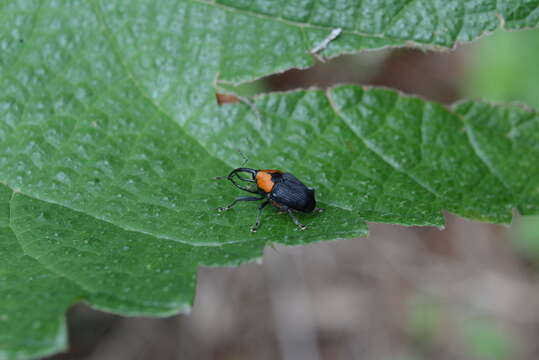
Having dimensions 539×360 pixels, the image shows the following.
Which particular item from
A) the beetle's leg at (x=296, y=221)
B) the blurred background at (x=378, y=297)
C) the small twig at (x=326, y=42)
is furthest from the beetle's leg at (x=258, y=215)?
the blurred background at (x=378, y=297)

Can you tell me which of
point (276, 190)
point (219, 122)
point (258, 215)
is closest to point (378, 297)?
point (276, 190)

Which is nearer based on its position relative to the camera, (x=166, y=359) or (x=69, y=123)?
(x=69, y=123)

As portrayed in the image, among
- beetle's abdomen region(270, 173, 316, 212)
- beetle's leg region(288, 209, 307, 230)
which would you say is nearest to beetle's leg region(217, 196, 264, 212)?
beetle's abdomen region(270, 173, 316, 212)

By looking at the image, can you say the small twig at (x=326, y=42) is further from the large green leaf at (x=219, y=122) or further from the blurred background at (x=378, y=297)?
the blurred background at (x=378, y=297)

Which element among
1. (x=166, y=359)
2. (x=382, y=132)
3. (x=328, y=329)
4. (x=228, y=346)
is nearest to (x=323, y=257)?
(x=328, y=329)

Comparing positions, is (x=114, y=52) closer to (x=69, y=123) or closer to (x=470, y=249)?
(x=69, y=123)

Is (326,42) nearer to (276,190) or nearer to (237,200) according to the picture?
(276,190)
